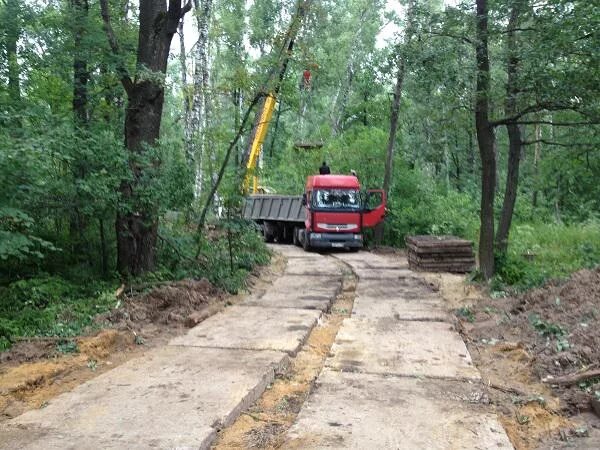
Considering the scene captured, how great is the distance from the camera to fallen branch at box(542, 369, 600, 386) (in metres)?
5.30

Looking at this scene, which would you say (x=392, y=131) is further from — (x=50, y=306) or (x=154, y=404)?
(x=154, y=404)

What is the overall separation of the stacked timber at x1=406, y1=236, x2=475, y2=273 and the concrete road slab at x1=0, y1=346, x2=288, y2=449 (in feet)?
28.4

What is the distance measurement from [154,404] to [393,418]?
2.05 metres

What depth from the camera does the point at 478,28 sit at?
35.9 ft

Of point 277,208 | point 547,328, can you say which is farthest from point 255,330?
point 277,208

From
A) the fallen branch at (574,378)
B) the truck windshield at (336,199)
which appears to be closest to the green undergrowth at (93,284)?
the fallen branch at (574,378)

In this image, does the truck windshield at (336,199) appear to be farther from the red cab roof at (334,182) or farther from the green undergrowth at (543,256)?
the green undergrowth at (543,256)

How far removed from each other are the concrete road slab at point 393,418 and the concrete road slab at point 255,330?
5.02 ft

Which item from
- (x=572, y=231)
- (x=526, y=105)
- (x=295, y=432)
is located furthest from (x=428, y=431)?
(x=572, y=231)

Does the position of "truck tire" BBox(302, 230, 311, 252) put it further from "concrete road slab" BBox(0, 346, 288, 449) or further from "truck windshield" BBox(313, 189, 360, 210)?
"concrete road slab" BBox(0, 346, 288, 449)

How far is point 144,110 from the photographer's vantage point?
10125 millimetres

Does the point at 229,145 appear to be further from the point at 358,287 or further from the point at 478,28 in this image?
the point at 478,28

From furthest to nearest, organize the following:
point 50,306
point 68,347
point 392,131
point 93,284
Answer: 1. point 392,131
2. point 93,284
3. point 50,306
4. point 68,347

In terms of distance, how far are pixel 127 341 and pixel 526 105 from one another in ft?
29.0
